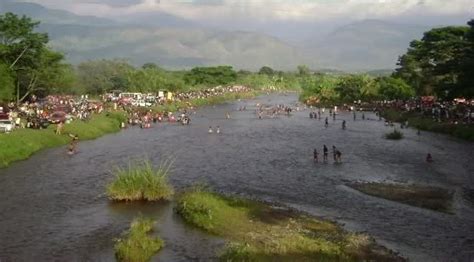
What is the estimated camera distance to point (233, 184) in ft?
134

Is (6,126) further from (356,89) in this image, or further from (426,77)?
(356,89)

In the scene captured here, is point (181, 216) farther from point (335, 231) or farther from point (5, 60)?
point (5, 60)

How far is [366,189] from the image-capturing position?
3959cm

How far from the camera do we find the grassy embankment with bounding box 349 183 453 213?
35.2m

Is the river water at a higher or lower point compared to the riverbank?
lower

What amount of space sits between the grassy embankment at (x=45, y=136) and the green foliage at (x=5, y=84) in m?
8.49

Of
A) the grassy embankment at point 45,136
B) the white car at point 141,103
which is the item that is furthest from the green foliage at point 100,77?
the grassy embankment at point 45,136

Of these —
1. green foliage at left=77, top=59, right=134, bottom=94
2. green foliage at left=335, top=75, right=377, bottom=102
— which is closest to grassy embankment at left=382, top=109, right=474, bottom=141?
green foliage at left=335, top=75, right=377, bottom=102

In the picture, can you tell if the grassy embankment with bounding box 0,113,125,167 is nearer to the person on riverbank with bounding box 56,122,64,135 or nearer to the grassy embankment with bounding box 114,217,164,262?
the person on riverbank with bounding box 56,122,64,135

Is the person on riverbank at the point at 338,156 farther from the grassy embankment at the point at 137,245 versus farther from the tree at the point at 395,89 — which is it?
the tree at the point at 395,89

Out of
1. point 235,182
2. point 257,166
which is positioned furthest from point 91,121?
point 235,182

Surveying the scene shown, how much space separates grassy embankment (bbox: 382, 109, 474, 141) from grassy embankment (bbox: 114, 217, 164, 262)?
47.7 meters

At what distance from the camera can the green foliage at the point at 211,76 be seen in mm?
174212

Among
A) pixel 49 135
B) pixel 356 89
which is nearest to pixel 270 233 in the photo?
pixel 49 135
